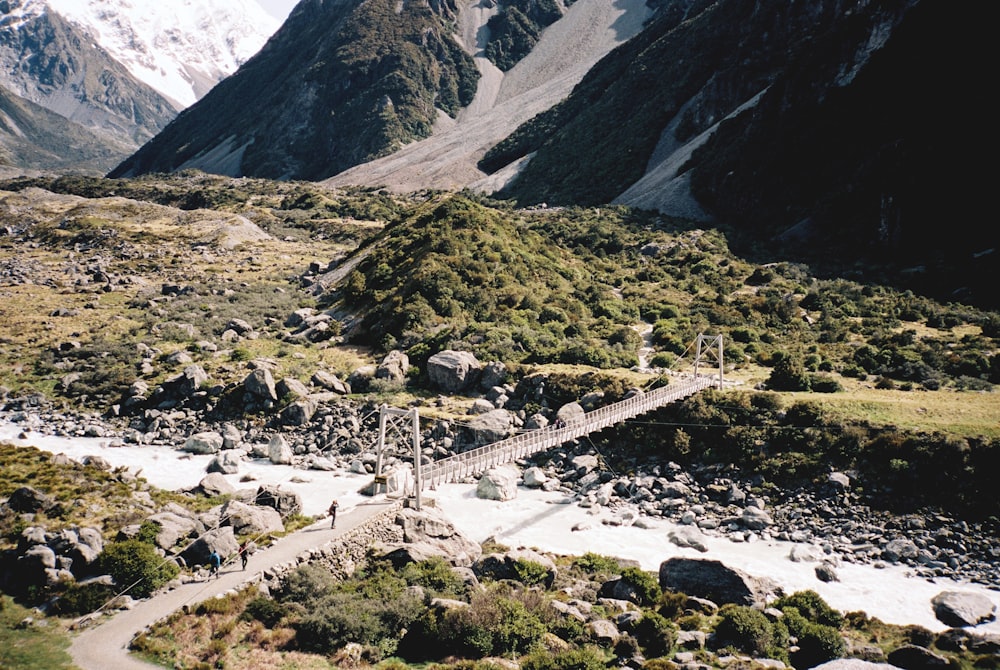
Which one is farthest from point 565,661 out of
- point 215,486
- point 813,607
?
point 215,486

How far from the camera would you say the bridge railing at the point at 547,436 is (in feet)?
88.1

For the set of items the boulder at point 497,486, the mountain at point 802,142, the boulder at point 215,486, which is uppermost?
the mountain at point 802,142

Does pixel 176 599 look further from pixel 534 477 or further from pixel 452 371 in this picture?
pixel 452 371

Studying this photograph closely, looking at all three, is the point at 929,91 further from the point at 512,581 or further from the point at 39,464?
the point at 39,464

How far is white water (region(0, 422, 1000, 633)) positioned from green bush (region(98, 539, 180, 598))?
6858mm

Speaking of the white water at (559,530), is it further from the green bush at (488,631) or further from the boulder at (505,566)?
the green bush at (488,631)

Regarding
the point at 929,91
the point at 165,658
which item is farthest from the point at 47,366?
the point at 929,91

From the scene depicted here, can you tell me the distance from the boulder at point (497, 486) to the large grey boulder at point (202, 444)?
49.6 feet

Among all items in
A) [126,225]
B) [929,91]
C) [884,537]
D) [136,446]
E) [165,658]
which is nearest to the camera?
[165,658]

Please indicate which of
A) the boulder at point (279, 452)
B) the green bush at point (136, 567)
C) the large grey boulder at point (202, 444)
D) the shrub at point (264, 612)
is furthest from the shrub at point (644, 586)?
the large grey boulder at point (202, 444)

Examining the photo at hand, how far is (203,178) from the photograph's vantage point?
173m

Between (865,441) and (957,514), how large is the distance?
4909mm

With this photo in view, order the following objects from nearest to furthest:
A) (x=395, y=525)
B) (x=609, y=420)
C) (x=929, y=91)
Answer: (x=395, y=525), (x=609, y=420), (x=929, y=91)

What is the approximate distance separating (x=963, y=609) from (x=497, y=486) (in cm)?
1859
